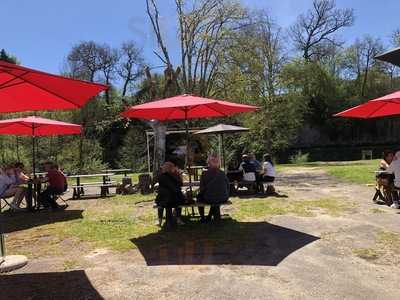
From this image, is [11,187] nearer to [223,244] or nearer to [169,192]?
[169,192]

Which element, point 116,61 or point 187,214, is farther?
point 116,61

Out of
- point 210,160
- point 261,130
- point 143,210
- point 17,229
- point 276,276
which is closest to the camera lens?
point 276,276

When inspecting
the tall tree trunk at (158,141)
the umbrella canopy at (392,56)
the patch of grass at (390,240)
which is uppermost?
the umbrella canopy at (392,56)

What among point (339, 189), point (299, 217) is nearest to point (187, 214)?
point (299, 217)

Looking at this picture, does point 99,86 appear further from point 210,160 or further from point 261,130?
point 261,130

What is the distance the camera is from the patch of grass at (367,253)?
17.7 feet

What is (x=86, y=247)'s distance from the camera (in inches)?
253

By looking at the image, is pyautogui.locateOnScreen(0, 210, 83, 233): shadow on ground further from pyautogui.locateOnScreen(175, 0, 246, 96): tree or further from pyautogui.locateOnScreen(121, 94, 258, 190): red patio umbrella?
pyautogui.locateOnScreen(175, 0, 246, 96): tree

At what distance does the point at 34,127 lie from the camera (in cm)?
1116

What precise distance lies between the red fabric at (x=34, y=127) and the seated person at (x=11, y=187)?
1125 millimetres

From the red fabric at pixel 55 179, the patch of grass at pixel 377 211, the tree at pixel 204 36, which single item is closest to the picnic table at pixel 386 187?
the patch of grass at pixel 377 211

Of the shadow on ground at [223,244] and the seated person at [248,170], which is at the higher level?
the seated person at [248,170]

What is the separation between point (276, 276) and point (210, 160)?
3.20m

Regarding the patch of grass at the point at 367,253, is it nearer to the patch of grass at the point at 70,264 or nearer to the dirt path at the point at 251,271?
the dirt path at the point at 251,271
